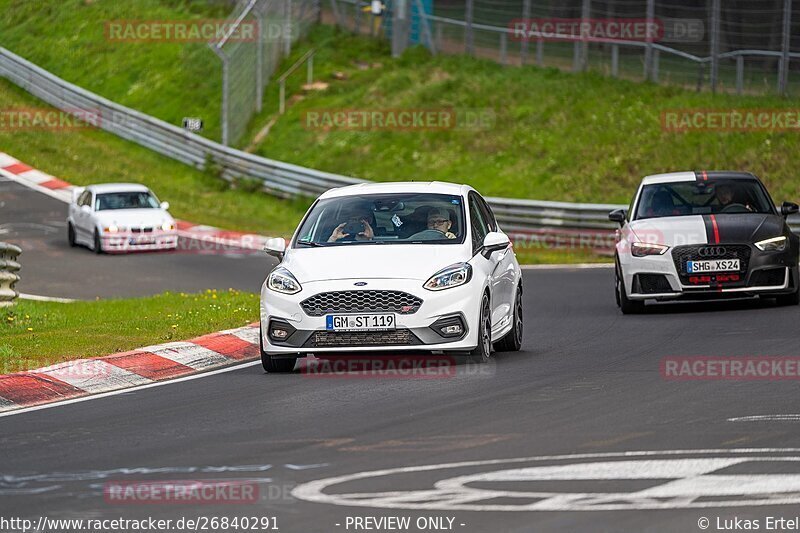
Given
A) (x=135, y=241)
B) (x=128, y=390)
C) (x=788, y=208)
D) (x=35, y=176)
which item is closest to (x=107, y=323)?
(x=128, y=390)

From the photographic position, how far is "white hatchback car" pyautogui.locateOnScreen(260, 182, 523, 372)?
40.6 ft

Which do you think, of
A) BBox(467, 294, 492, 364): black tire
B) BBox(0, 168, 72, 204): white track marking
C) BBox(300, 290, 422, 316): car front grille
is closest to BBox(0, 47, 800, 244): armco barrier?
BBox(0, 168, 72, 204): white track marking

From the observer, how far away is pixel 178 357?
552 inches

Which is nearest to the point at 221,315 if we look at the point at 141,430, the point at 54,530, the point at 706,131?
the point at 141,430

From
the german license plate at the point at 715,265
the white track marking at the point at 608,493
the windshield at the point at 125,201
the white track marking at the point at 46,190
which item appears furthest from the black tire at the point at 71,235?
the white track marking at the point at 608,493

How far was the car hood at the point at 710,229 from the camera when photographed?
17.4 m

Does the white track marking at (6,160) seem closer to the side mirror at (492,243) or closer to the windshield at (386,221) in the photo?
the windshield at (386,221)

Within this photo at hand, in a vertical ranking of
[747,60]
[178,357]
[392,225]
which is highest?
[747,60]

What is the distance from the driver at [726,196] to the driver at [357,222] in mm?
6114

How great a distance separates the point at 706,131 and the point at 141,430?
25.5 m

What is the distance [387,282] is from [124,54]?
4030 centimetres

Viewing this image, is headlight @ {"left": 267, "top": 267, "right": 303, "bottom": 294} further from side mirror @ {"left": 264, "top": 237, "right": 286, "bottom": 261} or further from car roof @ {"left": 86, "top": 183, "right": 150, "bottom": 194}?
car roof @ {"left": 86, "top": 183, "right": 150, "bottom": 194}

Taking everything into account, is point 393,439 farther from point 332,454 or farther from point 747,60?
point 747,60

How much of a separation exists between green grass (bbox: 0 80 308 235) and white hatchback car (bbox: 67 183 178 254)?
318 centimetres
